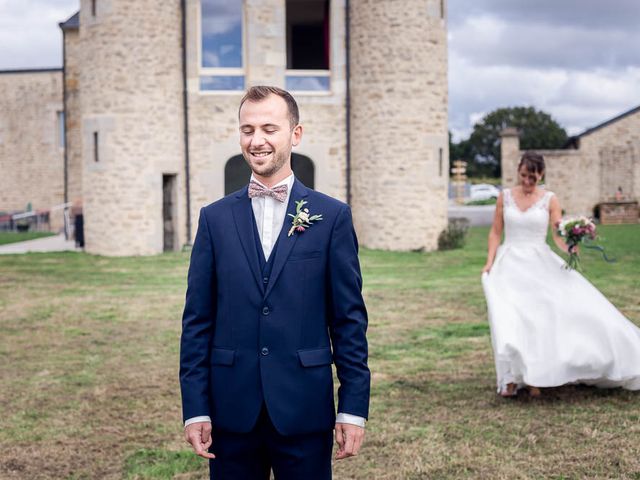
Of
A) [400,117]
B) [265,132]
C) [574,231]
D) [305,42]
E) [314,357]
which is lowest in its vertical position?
[314,357]

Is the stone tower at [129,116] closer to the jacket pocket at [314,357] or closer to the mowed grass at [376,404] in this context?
the mowed grass at [376,404]

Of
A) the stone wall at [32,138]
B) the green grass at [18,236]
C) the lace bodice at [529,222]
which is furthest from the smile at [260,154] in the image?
the stone wall at [32,138]

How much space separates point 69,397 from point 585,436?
3.91 metres

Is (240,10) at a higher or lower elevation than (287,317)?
higher

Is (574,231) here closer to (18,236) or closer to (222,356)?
(222,356)

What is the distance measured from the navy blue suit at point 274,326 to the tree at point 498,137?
81.3 meters

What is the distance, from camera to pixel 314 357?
2787mm

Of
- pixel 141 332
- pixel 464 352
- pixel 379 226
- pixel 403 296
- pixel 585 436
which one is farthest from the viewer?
pixel 379 226

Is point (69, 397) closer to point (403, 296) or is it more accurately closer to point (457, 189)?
point (403, 296)

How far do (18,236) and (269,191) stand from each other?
26.8m

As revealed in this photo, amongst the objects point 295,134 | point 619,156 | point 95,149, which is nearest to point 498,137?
point 619,156

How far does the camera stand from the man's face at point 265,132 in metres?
2.74

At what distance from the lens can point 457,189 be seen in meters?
51.5

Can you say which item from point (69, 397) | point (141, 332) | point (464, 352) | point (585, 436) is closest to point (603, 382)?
point (585, 436)
